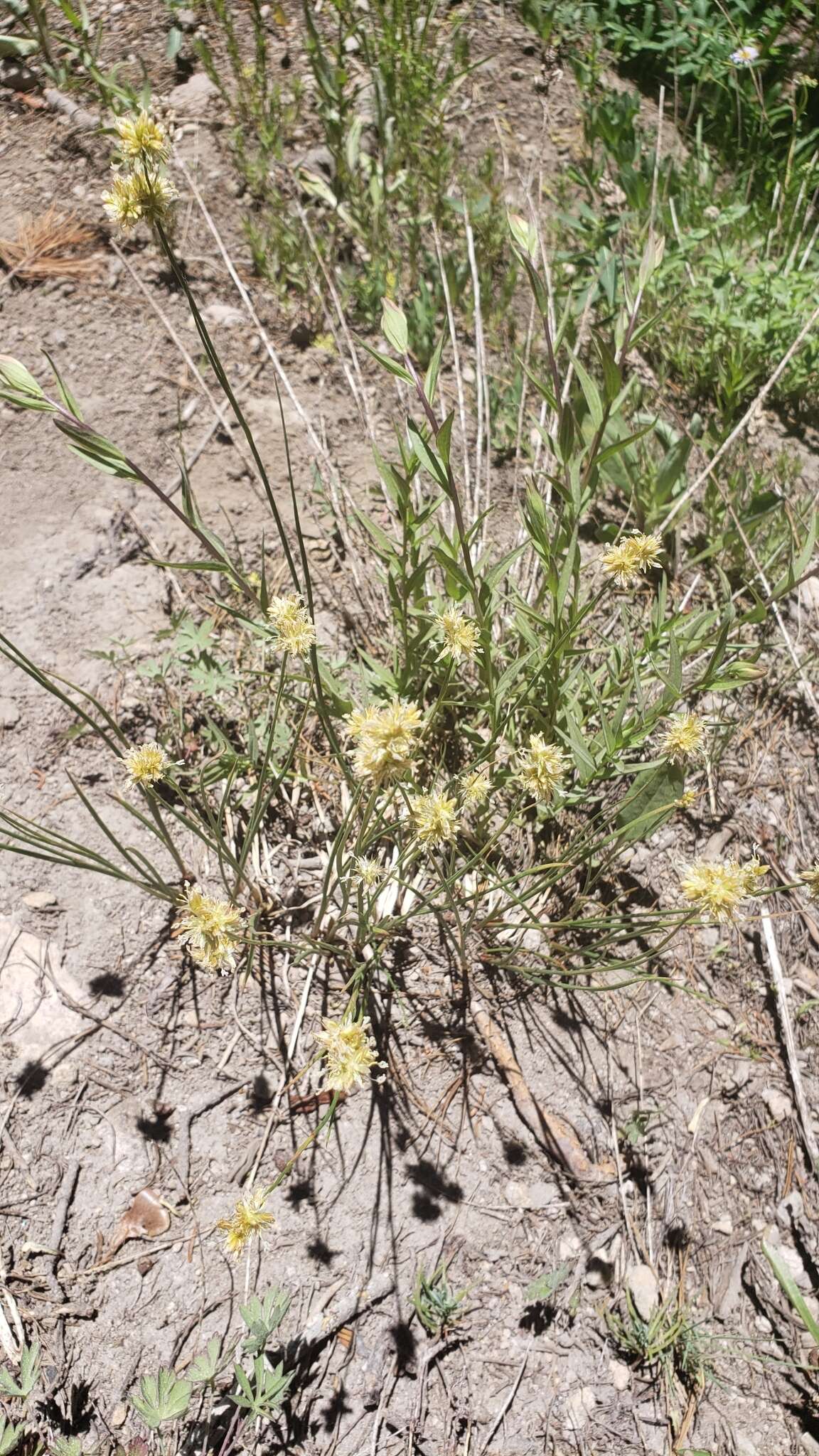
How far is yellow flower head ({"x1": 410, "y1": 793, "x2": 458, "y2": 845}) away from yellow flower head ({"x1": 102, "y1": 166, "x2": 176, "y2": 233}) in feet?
3.30

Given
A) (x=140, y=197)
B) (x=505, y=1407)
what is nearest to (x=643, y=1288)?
(x=505, y=1407)

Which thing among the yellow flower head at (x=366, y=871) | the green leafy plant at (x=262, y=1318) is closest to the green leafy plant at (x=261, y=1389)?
the green leafy plant at (x=262, y=1318)

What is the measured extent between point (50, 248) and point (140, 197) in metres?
1.70

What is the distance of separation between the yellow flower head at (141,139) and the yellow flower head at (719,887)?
1.44 metres

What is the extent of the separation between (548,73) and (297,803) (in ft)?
9.18

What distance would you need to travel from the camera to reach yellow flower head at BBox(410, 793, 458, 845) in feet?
5.10

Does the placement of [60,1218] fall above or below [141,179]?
below

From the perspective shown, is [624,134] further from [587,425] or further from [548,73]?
[587,425]

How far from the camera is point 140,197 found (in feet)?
4.25

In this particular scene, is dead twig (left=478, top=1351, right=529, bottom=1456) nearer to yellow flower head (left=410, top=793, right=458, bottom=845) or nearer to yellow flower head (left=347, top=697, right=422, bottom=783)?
yellow flower head (left=410, top=793, right=458, bottom=845)

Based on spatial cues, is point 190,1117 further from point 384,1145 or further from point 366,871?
point 366,871

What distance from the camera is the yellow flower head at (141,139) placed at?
1.26m

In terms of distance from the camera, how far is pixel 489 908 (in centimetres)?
206

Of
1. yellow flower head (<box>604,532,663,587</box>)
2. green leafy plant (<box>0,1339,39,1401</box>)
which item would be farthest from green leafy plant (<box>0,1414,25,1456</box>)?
yellow flower head (<box>604,532,663,587</box>)
